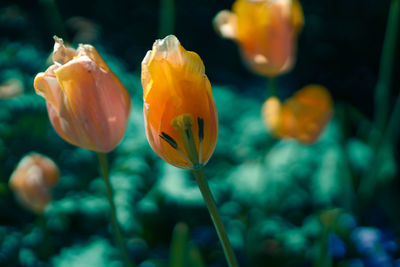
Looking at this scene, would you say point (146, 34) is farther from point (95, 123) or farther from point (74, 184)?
point (95, 123)

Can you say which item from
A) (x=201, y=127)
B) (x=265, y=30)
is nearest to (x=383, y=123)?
(x=265, y=30)

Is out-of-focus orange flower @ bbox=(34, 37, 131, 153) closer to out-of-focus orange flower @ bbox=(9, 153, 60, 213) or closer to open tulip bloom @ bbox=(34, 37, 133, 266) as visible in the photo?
open tulip bloom @ bbox=(34, 37, 133, 266)

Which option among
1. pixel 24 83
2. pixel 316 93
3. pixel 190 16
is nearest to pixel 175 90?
pixel 316 93

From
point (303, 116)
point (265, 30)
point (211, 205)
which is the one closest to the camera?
point (211, 205)

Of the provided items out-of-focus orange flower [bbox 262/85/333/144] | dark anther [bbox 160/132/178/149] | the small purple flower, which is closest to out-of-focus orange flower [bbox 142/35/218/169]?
dark anther [bbox 160/132/178/149]

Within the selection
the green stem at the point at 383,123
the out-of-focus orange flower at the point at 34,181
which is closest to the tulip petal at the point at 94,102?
the out-of-focus orange flower at the point at 34,181

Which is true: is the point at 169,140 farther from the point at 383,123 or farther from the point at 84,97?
the point at 383,123
